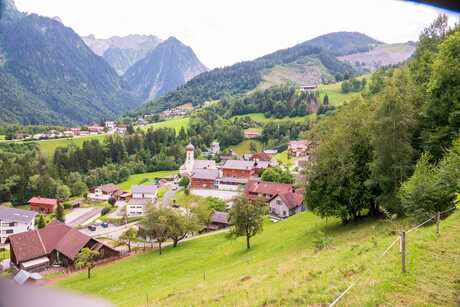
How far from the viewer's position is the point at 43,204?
68.4 meters

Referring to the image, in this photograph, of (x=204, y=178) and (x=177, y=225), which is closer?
(x=177, y=225)

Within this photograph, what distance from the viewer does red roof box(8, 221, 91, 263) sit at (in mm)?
37062

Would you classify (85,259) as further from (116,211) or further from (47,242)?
(116,211)

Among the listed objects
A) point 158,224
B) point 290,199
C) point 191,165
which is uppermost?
point 158,224

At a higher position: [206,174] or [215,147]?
[215,147]

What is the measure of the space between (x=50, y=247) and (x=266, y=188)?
33.1m

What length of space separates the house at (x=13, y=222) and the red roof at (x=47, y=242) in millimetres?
15362

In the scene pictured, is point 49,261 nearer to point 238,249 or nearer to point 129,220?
point 238,249

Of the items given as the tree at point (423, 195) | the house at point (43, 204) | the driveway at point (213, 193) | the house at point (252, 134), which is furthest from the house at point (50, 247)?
the house at point (252, 134)

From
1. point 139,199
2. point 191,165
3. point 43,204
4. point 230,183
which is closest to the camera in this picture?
point 139,199

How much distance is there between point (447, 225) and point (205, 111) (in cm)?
13554

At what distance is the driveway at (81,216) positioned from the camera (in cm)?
5975

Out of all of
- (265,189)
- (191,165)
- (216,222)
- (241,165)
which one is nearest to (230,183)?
(241,165)

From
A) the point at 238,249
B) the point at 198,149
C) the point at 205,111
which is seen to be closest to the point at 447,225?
the point at 238,249
